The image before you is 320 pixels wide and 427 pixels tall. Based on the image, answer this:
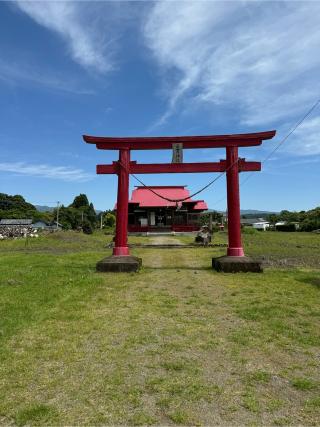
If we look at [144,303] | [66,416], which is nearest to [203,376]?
[66,416]

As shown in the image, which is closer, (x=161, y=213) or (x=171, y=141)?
(x=171, y=141)

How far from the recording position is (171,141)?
11633 mm

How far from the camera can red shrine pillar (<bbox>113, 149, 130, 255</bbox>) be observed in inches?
452

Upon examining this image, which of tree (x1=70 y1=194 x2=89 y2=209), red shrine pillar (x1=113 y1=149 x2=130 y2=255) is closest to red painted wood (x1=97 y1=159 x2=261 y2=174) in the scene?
red shrine pillar (x1=113 y1=149 x2=130 y2=255)

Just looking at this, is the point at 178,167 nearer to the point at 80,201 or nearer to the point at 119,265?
the point at 119,265

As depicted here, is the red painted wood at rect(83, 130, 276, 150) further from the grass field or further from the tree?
the tree

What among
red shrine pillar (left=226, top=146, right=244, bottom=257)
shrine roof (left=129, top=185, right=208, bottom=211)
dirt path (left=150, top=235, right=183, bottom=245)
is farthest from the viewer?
shrine roof (left=129, top=185, right=208, bottom=211)

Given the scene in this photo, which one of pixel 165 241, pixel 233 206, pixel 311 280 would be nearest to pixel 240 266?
pixel 233 206

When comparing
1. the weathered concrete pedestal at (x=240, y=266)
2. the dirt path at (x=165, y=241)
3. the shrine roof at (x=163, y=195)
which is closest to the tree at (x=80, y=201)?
the shrine roof at (x=163, y=195)

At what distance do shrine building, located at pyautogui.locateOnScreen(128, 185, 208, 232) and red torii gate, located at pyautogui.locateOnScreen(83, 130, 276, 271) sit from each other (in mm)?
24816

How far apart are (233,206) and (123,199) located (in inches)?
127

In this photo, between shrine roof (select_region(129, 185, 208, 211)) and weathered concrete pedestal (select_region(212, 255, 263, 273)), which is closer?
weathered concrete pedestal (select_region(212, 255, 263, 273))

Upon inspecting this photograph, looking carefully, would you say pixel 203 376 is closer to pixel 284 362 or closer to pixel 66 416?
pixel 284 362

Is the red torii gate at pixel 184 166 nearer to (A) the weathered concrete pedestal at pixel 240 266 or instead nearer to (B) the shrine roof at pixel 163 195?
(A) the weathered concrete pedestal at pixel 240 266
